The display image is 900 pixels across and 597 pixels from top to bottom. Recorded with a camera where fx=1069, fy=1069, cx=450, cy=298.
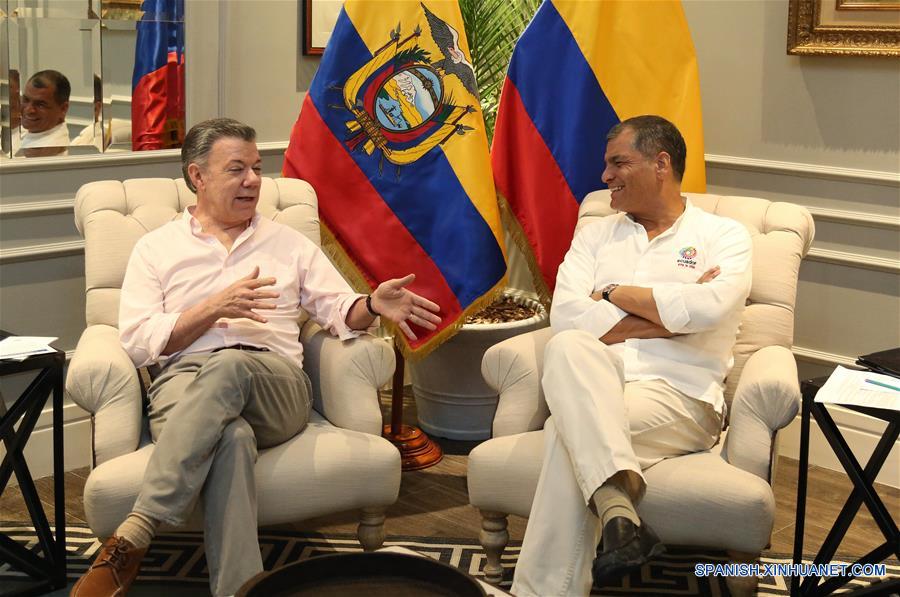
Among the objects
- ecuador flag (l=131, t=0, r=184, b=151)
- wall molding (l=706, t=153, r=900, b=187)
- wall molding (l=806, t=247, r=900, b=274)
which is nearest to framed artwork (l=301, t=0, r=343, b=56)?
ecuador flag (l=131, t=0, r=184, b=151)

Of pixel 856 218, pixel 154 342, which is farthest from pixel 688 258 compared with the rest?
pixel 154 342

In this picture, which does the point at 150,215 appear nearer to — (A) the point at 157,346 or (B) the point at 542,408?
(A) the point at 157,346

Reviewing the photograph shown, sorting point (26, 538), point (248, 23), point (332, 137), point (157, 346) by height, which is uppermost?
point (248, 23)

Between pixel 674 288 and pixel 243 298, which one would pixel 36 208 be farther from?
pixel 674 288

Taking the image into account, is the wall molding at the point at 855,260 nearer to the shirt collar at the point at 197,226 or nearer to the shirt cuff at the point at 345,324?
the shirt cuff at the point at 345,324

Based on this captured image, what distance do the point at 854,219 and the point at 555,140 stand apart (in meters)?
1.01

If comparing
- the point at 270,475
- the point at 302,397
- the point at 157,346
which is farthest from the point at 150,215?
the point at 270,475

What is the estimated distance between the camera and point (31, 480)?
2646 mm

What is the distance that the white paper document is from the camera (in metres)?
2.31

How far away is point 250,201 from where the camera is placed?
2814 millimetres

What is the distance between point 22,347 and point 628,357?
151 cm

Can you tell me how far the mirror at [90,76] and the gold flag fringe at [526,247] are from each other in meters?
1.15

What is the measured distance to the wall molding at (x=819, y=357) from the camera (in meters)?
3.60

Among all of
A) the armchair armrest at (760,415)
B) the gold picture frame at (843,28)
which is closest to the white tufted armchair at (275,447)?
the armchair armrest at (760,415)
